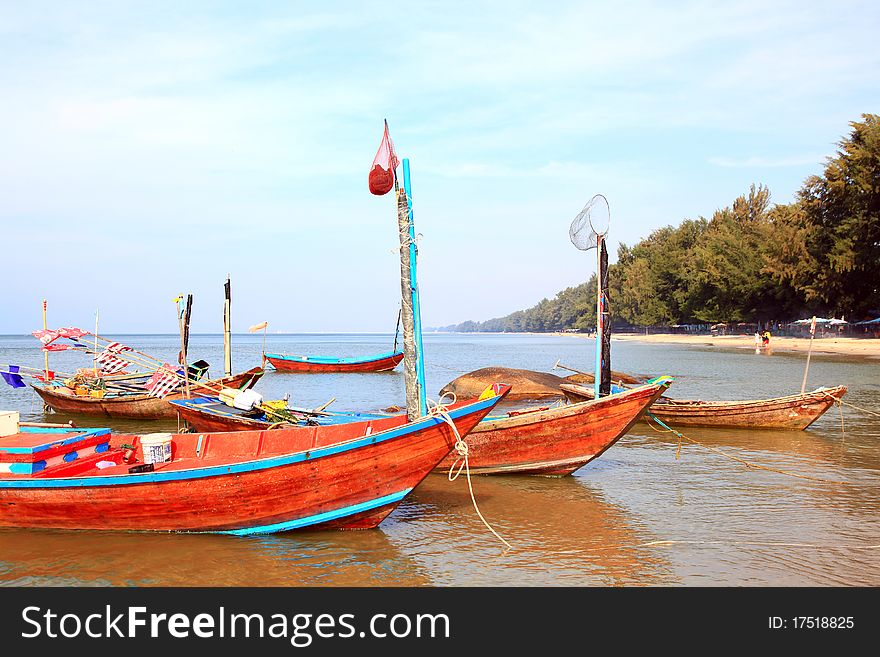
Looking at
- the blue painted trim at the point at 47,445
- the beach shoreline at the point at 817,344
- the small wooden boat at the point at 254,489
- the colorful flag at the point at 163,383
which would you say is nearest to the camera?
Result: the small wooden boat at the point at 254,489

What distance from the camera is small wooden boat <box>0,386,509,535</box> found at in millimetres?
8766

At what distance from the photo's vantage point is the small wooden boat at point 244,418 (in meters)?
13.7

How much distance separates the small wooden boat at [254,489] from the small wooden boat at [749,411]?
9.69m

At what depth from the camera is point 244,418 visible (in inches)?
544

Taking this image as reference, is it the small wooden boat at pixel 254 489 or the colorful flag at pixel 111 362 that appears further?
the colorful flag at pixel 111 362

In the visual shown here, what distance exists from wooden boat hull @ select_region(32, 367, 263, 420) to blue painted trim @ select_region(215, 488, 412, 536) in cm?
1173

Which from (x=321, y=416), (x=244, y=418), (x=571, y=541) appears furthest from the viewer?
(x=321, y=416)

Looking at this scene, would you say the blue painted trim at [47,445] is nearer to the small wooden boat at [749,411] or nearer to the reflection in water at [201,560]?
the reflection in water at [201,560]

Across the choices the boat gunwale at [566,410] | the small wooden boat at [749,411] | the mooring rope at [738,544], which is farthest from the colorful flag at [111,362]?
the mooring rope at [738,544]

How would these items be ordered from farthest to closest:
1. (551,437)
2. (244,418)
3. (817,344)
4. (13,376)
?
1. (817,344)
2. (13,376)
3. (244,418)
4. (551,437)

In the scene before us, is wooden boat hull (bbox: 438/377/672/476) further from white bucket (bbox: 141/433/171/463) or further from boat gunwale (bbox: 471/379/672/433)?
Result: white bucket (bbox: 141/433/171/463)

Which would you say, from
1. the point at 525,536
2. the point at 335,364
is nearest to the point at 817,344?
the point at 335,364

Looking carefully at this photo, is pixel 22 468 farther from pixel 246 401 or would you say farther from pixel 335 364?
pixel 335 364

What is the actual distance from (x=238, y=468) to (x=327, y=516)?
1.30 metres
